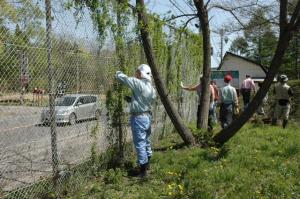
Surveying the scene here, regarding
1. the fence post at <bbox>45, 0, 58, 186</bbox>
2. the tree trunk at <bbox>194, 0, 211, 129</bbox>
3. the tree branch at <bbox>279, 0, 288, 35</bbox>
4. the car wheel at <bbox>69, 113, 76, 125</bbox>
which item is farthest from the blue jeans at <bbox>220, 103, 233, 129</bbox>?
the fence post at <bbox>45, 0, 58, 186</bbox>

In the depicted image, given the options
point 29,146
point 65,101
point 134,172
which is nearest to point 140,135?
point 134,172

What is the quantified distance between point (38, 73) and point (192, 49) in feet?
30.6

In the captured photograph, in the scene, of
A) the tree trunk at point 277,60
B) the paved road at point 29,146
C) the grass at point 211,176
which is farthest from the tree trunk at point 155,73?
the paved road at point 29,146

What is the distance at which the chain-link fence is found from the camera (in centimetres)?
532

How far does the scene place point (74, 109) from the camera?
267 inches

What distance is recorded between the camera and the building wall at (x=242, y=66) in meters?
55.1

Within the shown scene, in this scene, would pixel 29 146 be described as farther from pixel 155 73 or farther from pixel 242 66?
pixel 242 66

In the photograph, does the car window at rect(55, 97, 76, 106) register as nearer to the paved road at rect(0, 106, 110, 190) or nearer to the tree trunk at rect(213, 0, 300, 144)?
the paved road at rect(0, 106, 110, 190)

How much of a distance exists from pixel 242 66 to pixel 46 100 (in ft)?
172

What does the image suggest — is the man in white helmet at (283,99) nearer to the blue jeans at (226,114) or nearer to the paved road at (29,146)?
the blue jeans at (226,114)

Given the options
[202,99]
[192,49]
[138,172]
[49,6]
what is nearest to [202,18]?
[202,99]

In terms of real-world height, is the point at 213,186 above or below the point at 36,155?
below

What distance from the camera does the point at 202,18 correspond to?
1119 centimetres

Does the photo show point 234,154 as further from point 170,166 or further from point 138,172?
point 138,172
